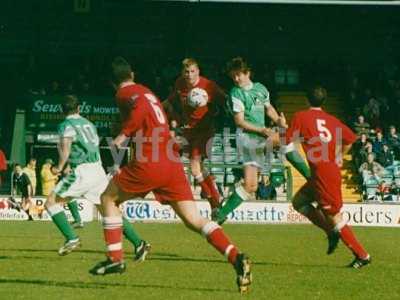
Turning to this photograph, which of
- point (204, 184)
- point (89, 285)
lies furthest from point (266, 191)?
point (89, 285)

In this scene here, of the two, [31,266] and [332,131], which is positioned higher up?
[332,131]

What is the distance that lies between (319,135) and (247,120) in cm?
202

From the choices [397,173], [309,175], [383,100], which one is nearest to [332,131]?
[309,175]

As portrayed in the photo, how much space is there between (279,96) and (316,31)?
108 inches

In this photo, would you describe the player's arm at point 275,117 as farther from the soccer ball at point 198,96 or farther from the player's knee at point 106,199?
the player's knee at point 106,199

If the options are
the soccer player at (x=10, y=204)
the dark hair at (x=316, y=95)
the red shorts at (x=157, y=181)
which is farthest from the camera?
the soccer player at (x=10, y=204)

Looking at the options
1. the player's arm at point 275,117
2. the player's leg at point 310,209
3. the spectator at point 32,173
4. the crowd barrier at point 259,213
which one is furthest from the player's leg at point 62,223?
the spectator at point 32,173

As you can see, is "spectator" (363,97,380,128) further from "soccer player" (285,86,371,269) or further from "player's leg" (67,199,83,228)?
"soccer player" (285,86,371,269)

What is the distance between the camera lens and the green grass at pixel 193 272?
11.0 m

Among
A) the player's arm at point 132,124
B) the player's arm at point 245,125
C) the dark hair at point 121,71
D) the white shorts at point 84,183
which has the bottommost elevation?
the white shorts at point 84,183

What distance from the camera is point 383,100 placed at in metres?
35.6

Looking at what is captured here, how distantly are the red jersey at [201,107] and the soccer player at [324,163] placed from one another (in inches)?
80.0

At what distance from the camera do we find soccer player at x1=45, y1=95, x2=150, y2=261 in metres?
15.4

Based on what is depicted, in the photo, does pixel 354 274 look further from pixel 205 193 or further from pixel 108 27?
pixel 108 27
